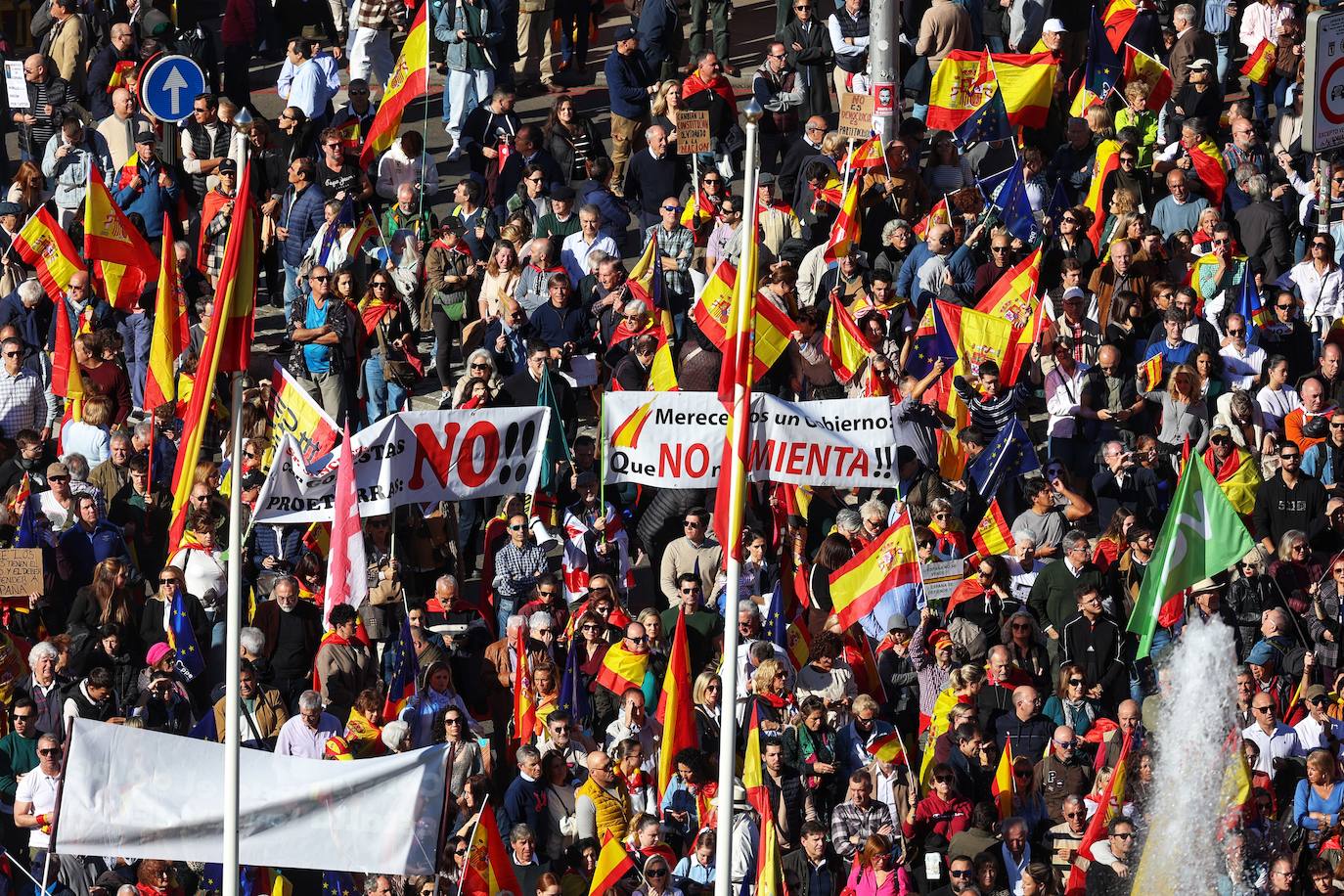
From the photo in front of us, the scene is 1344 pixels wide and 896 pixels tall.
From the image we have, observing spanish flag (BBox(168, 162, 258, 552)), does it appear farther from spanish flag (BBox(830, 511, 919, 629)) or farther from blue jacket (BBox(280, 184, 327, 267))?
blue jacket (BBox(280, 184, 327, 267))

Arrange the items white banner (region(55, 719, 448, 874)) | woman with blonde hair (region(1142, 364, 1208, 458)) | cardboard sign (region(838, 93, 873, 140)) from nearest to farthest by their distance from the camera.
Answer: white banner (region(55, 719, 448, 874)) → woman with blonde hair (region(1142, 364, 1208, 458)) → cardboard sign (region(838, 93, 873, 140))

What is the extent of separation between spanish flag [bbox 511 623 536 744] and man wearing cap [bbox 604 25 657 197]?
772cm

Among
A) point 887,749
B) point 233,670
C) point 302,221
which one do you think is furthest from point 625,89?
point 233,670

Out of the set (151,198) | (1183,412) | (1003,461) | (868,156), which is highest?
(868,156)

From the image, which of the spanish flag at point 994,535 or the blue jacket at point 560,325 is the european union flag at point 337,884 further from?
the blue jacket at point 560,325

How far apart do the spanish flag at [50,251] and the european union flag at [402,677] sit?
18.2 feet

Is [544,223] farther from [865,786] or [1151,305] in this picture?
[865,786]

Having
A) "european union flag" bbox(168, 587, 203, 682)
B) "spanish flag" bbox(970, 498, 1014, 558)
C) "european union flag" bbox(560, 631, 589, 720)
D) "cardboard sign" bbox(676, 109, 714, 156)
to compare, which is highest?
"cardboard sign" bbox(676, 109, 714, 156)

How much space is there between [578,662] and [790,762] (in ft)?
5.30

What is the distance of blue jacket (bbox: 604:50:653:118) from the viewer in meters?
25.8

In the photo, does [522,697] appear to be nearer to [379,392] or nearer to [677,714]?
[677,714]

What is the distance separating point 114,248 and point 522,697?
5596mm

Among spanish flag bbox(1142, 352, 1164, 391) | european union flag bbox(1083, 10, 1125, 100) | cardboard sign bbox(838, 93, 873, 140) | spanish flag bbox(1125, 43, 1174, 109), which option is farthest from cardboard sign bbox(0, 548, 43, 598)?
european union flag bbox(1083, 10, 1125, 100)

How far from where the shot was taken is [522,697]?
18516mm
